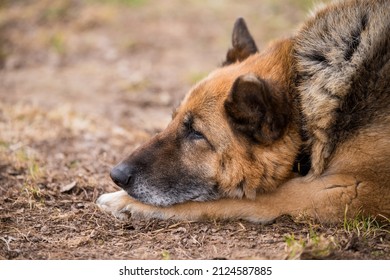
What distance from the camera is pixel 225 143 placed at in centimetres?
457

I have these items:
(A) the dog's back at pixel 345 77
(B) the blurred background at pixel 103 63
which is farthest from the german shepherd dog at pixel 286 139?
(B) the blurred background at pixel 103 63

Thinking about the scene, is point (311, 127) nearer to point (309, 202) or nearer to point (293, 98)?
point (293, 98)

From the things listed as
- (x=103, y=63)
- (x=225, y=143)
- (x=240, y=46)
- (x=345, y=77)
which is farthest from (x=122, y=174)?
(x=103, y=63)

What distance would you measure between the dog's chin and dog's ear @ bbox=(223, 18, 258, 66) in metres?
1.46

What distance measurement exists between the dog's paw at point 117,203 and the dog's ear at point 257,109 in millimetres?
1183

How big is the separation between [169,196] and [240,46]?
1740 mm

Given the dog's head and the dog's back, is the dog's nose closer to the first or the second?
the dog's head

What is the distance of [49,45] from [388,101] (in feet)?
29.0

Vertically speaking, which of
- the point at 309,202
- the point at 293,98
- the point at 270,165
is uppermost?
the point at 293,98

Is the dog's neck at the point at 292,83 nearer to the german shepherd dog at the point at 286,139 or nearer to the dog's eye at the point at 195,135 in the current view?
the german shepherd dog at the point at 286,139

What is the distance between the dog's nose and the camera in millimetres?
4750

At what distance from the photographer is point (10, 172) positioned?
5.95m

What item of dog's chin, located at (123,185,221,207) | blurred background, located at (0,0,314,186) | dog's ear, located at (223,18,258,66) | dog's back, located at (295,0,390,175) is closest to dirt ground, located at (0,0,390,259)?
blurred background, located at (0,0,314,186)
